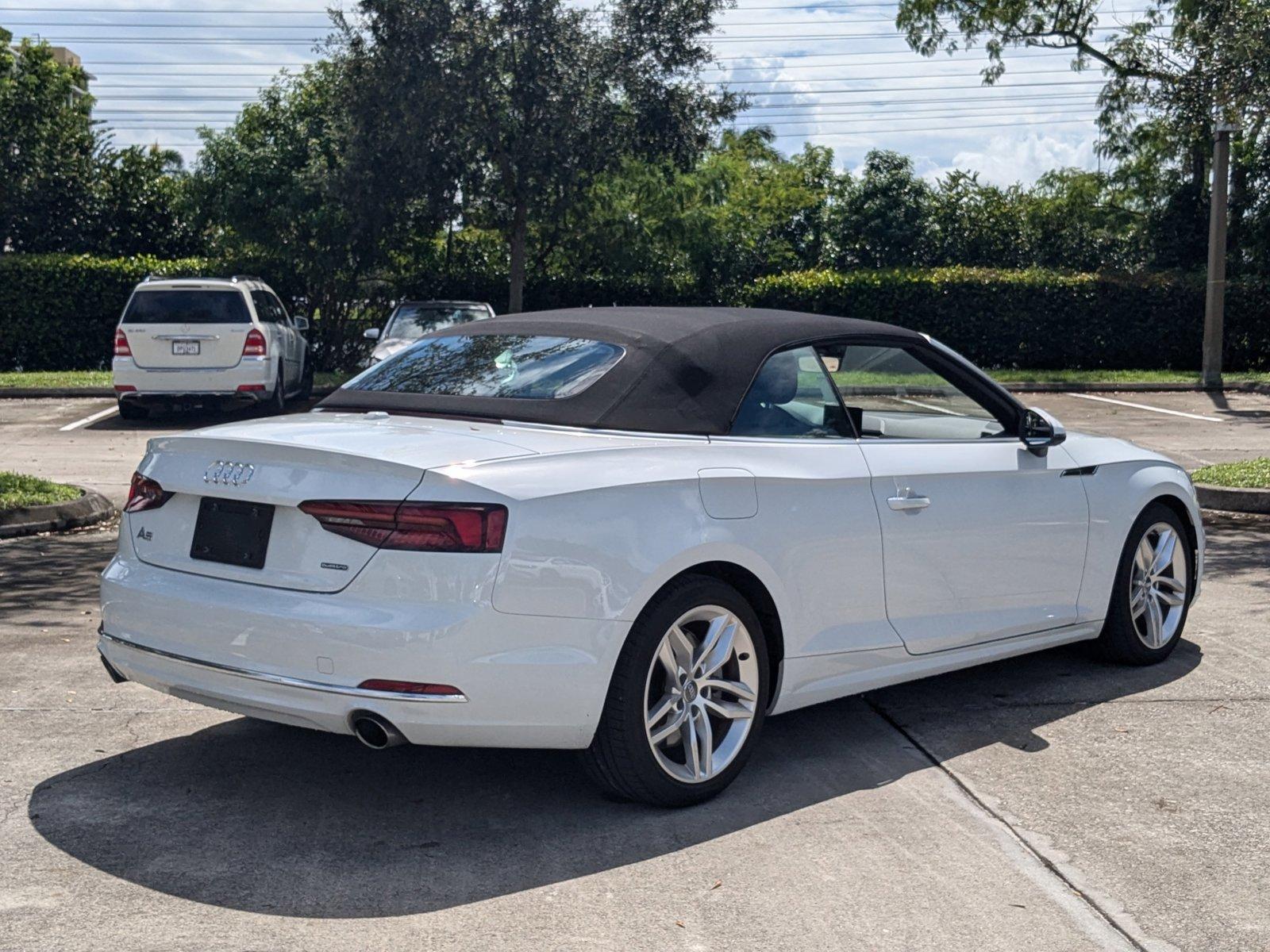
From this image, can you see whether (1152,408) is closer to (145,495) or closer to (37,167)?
(145,495)

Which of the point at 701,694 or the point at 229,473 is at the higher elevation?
the point at 229,473

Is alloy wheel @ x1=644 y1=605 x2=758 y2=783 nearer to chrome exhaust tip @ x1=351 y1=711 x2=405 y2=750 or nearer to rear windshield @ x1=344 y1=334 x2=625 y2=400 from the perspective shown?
chrome exhaust tip @ x1=351 y1=711 x2=405 y2=750

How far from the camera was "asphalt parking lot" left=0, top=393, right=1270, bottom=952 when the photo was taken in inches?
152

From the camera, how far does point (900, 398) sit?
5.90 metres

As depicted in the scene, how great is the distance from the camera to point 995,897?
4.08 m

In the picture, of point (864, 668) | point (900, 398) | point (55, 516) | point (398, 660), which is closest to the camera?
point (398, 660)

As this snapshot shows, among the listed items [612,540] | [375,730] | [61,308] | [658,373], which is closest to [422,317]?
[61,308]

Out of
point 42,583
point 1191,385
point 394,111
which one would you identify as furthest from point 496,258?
point 42,583

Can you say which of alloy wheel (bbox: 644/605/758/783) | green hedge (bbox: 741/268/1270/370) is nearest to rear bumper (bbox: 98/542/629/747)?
alloy wheel (bbox: 644/605/758/783)

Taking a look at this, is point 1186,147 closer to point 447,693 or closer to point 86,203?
point 86,203

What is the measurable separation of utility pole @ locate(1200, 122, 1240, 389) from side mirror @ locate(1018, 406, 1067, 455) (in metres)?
20.4

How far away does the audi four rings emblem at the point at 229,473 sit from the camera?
4605mm

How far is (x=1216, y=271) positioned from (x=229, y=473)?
23213mm

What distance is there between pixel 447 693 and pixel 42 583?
5.08 meters
